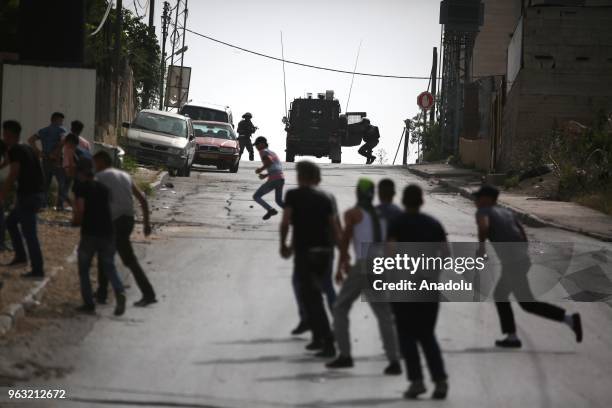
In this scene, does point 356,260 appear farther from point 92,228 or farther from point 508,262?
point 92,228

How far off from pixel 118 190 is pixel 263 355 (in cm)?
294

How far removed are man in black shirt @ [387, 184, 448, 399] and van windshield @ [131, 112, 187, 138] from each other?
76.0 ft

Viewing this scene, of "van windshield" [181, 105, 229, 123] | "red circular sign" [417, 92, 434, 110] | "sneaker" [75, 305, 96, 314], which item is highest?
"red circular sign" [417, 92, 434, 110]

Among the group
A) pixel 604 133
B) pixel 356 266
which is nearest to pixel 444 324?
pixel 356 266

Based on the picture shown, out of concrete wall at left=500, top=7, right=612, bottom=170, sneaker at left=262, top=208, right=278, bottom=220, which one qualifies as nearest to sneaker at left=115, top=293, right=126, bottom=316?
sneaker at left=262, top=208, right=278, bottom=220

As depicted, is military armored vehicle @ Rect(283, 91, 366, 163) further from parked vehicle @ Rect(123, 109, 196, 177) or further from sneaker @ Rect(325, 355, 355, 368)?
sneaker @ Rect(325, 355, 355, 368)

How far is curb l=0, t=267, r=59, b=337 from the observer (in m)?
11.7

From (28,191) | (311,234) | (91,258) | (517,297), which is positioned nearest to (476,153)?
(28,191)

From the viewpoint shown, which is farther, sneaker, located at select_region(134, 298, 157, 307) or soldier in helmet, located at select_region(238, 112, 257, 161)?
soldier in helmet, located at select_region(238, 112, 257, 161)

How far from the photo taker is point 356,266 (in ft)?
34.8

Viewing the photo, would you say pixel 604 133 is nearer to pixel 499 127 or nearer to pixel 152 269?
pixel 499 127

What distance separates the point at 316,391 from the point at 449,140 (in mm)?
40931

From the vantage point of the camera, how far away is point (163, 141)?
31.9 meters

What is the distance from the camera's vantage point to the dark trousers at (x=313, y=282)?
1088 centimetres
